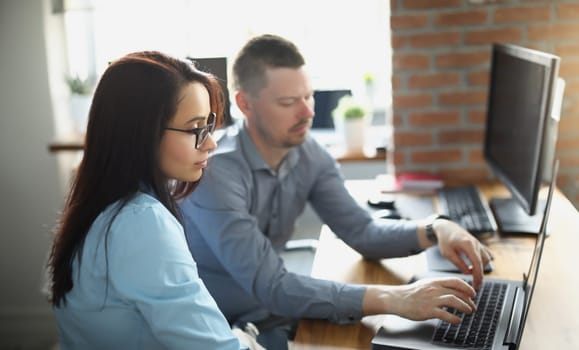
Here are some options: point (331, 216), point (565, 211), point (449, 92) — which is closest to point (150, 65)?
point (331, 216)

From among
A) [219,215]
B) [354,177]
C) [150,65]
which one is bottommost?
[354,177]

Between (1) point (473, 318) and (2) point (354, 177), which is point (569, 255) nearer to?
(1) point (473, 318)

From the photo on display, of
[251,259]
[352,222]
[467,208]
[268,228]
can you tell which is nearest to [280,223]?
[268,228]

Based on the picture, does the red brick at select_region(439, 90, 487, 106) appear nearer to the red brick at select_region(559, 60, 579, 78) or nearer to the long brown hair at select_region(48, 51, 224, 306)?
the red brick at select_region(559, 60, 579, 78)

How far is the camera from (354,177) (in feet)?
9.84

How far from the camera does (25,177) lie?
299 centimetres

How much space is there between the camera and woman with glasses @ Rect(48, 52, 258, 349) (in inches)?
43.7

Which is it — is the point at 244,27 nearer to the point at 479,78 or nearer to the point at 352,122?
the point at 352,122

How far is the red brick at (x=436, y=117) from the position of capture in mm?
2615

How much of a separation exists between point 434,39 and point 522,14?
0.30 meters

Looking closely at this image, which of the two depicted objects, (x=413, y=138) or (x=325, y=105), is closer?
(x=413, y=138)

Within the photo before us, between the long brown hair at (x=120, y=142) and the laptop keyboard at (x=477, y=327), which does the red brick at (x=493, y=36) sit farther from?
the long brown hair at (x=120, y=142)

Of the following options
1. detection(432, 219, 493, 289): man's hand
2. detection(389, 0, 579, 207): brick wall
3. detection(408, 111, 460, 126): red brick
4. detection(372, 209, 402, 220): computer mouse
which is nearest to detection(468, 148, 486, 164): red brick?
detection(389, 0, 579, 207): brick wall

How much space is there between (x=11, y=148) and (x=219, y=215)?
63.2 inches
